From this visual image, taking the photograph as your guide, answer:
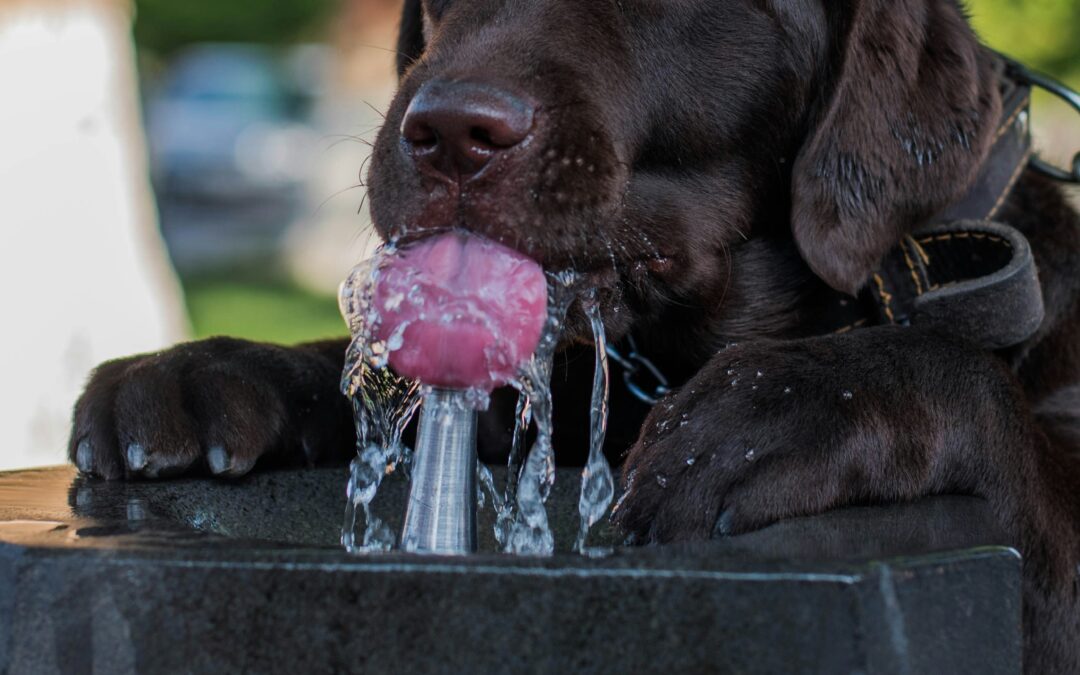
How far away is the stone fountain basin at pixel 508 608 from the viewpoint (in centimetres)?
150

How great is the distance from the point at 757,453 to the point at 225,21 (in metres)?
24.0

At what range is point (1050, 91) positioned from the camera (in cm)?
309

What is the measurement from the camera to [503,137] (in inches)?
88.2

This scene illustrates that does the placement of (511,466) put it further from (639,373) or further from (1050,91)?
(1050,91)

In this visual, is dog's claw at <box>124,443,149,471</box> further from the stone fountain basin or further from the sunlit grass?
the sunlit grass

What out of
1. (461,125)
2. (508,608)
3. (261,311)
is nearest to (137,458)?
(461,125)

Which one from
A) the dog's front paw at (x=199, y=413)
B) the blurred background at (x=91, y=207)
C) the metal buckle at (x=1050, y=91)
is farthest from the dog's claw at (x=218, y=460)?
the metal buckle at (x=1050, y=91)

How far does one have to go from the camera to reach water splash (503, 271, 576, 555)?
2305 millimetres

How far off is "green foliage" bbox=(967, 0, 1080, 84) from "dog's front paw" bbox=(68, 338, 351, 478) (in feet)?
19.0

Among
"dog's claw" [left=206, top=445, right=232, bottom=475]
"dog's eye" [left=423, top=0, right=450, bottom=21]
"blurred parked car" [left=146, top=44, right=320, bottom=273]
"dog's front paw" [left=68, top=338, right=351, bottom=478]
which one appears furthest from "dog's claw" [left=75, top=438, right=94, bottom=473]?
"blurred parked car" [left=146, top=44, right=320, bottom=273]

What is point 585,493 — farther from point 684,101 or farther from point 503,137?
point 684,101

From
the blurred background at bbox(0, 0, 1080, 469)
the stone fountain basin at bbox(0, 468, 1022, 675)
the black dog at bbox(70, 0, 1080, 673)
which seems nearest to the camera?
the stone fountain basin at bbox(0, 468, 1022, 675)

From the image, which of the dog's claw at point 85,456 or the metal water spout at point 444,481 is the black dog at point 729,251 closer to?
the dog's claw at point 85,456

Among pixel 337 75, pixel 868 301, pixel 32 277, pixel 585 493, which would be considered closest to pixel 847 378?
pixel 585 493
